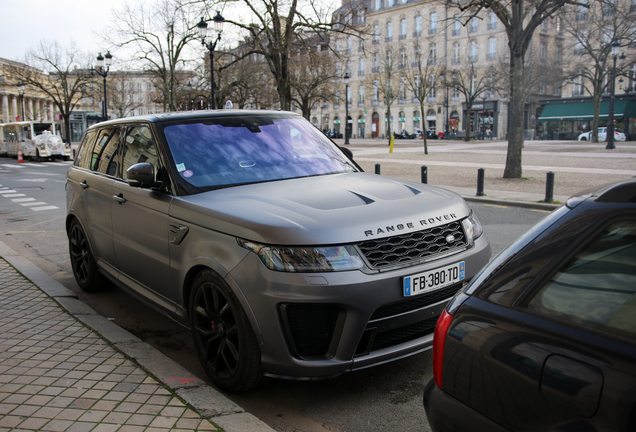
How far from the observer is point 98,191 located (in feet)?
16.3

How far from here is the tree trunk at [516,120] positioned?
53.0ft

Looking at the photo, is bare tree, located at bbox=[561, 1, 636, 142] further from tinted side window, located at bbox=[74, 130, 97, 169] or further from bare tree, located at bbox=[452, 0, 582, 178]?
tinted side window, located at bbox=[74, 130, 97, 169]

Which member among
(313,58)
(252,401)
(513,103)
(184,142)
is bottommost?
(252,401)

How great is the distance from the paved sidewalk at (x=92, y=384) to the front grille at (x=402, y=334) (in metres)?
0.78

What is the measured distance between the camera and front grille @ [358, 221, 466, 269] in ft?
9.70

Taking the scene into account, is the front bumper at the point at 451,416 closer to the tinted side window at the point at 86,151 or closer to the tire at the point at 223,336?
the tire at the point at 223,336

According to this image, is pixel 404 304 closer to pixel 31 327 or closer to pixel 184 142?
pixel 184 142

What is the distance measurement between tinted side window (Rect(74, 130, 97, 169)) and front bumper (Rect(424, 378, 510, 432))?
4.55m

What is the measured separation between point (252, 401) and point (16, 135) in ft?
142

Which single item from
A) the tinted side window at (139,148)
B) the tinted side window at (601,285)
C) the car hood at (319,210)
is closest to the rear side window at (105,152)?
the tinted side window at (139,148)

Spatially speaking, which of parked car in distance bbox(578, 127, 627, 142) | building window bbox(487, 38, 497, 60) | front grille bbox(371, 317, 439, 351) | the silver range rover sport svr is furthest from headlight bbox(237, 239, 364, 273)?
building window bbox(487, 38, 497, 60)

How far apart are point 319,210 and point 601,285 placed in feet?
6.06

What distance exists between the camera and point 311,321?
2.91 metres

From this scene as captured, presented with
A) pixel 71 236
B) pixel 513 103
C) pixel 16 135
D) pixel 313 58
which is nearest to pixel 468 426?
pixel 71 236
